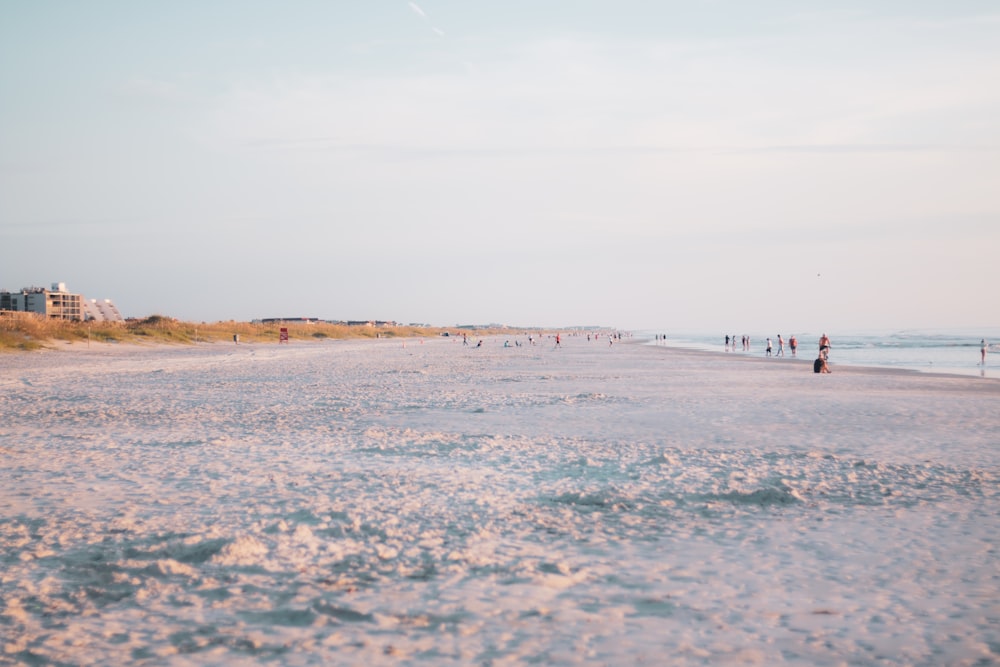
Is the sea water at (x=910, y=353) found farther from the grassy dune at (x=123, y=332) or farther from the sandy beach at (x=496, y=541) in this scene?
the grassy dune at (x=123, y=332)

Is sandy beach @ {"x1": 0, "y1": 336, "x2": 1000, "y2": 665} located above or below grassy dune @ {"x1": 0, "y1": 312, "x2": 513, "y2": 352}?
below

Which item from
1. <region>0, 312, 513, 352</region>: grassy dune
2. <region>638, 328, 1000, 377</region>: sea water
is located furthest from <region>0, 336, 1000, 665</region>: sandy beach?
<region>0, 312, 513, 352</region>: grassy dune

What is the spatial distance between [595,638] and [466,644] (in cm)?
81

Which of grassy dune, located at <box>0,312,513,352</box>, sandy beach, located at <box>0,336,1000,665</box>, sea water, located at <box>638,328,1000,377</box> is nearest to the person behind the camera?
sandy beach, located at <box>0,336,1000,665</box>

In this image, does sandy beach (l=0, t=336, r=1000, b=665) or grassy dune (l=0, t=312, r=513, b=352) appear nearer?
sandy beach (l=0, t=336, r=1000, b=665)

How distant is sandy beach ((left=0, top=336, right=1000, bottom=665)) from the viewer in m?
4.51

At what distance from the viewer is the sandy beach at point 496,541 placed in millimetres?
4512

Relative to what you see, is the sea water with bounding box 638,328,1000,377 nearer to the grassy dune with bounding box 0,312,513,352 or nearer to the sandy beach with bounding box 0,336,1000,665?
the sandy beach with bounding box 0,336,1000,665

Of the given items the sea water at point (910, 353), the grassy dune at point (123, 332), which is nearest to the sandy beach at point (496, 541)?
the sea water at point (910, 353)

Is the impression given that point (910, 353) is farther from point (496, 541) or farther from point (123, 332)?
point (123, 332)

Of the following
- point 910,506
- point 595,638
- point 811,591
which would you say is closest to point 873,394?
point 910,506

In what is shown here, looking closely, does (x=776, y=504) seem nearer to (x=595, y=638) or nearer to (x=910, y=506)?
(x=910, y=506)

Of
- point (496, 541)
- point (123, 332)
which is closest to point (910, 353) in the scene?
point (496, 541)

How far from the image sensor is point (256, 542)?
6445 mm
